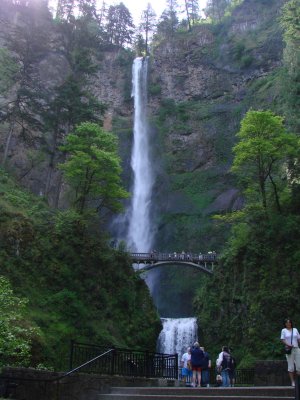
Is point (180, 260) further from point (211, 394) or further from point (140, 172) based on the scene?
point (211, 394)

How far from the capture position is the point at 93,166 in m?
29.8

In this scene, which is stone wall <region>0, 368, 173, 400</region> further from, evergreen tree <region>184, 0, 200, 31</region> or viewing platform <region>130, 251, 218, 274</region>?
evergreen tree <region>184, 0, 200, 31</region>

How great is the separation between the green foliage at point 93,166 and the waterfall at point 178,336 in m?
10.4

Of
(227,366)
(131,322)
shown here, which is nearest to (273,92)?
(131,322)

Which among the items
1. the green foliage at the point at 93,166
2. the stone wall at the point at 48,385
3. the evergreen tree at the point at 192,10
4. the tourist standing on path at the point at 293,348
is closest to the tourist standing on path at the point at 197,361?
the stone wall at the point at 48,385

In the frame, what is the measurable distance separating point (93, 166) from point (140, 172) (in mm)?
25726

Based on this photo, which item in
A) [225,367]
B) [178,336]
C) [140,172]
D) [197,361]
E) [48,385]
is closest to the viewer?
[48,385]

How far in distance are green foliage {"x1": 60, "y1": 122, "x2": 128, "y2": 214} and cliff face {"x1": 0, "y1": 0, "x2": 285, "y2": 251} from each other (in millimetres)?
9795

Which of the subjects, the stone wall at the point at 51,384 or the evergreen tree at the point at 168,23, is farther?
Result: the evergreen tree at the point at 168,23

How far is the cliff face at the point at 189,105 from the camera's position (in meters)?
48.2

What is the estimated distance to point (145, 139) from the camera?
59.0 m

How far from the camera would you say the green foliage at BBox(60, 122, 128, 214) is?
3002 centimetres

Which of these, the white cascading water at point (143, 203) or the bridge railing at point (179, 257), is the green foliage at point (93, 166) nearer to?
the bridge railing at point (179, 257)

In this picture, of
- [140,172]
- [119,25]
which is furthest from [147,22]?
[140,172]
